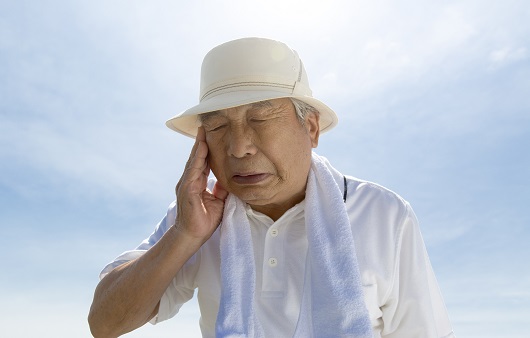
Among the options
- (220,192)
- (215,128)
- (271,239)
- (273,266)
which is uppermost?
(215,128)

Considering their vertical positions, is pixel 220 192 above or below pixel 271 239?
above

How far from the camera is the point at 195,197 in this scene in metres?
2.97

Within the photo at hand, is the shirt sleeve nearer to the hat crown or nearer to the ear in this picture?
the ear

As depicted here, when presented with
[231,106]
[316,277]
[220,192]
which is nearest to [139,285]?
[220,192]

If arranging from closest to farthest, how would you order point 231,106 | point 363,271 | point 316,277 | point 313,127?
point 231,106, point 316,277, point 363,271, point 313,127

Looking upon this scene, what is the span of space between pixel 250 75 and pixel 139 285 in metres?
1.30

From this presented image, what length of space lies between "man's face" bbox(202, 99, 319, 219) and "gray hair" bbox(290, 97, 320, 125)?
0.08ft

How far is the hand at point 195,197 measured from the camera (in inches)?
116

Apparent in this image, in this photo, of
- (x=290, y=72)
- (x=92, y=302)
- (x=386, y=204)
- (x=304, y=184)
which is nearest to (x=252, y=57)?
Answer: (x=290, y=72)

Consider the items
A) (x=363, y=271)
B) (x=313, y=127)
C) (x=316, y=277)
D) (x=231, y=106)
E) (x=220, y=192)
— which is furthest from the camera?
(x=220, y=192)

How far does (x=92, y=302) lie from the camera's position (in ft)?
10.4

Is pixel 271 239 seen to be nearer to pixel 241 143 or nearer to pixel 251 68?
pixel 241 143

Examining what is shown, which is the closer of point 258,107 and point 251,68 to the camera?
point 258,107

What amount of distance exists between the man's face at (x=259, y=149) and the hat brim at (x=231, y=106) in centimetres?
6
